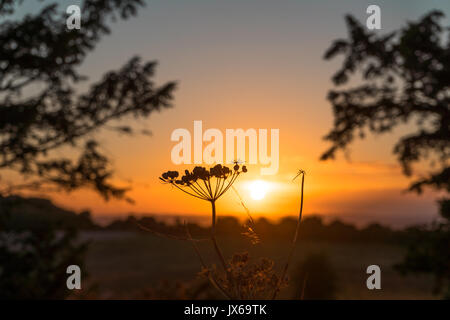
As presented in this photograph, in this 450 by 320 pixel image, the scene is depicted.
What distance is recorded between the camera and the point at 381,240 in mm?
34281

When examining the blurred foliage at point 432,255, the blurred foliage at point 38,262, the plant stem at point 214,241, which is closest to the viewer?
the plant stem at point 214,241

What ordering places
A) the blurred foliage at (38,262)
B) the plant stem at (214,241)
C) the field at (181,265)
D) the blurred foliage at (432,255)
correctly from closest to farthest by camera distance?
the plant stem at (214,241)
the blurred foliage at (432,255)
the blurred foliage at (38,262)
the field at (181,265)

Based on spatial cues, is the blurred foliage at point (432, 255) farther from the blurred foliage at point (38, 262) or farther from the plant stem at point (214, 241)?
the blurred foliage at point (38, 262)

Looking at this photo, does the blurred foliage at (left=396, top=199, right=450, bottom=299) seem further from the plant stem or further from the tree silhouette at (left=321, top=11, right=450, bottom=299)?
the plant stem

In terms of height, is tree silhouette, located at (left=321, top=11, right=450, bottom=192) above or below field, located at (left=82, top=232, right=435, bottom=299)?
above

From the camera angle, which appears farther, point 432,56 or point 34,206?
point 34,206

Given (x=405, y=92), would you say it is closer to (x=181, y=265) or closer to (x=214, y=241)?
(x=214, y=241)

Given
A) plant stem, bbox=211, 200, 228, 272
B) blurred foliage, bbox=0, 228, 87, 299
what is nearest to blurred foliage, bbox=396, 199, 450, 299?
plant stem, bbox=211, 200, 228, 272

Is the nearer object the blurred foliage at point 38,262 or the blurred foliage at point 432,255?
the blurred foliage at point 432,255

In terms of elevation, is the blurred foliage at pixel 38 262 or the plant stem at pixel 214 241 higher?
the plant stem at pixel 214 241

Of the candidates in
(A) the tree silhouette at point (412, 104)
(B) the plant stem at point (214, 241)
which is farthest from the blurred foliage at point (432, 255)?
(B) the plant stem at point (214, 241)

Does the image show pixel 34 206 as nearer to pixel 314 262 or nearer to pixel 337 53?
pixel 314 262
